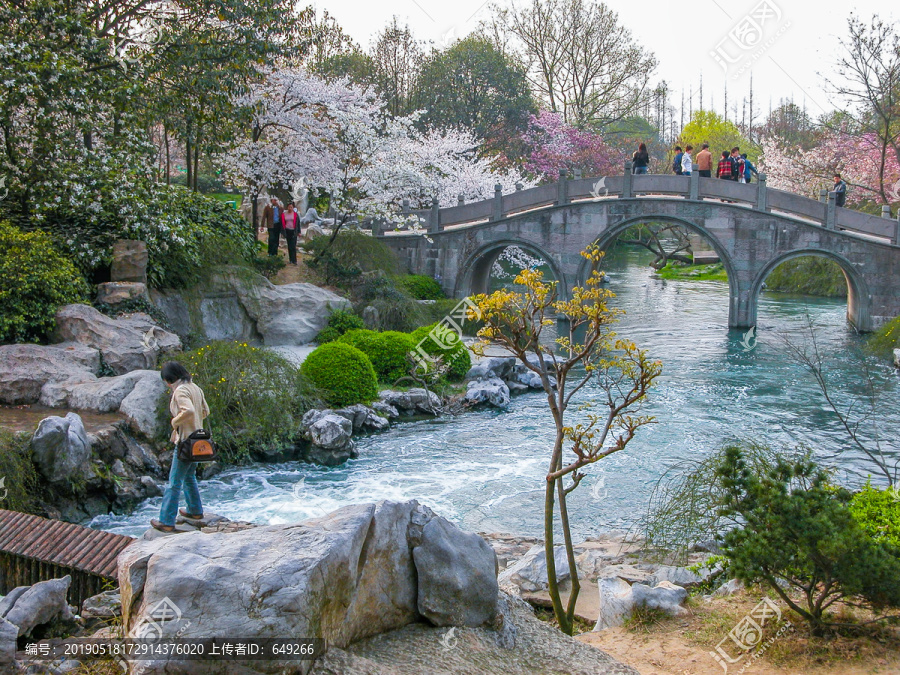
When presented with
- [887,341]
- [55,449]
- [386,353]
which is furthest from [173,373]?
[887,341]

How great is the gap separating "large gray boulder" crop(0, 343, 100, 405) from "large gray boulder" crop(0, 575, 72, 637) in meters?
7.20

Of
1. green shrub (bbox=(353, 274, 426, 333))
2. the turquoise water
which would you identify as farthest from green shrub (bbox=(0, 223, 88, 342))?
green shrub (bbox=(353, 274, 426, 333))

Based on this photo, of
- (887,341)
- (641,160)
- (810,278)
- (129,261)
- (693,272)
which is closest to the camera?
(129,261)

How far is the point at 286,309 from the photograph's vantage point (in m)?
18.3

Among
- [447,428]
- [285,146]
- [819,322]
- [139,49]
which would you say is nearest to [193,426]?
[447,428]

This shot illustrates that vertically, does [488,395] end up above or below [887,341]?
below

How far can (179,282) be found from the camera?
1656cm

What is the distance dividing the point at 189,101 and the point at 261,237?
9.13m

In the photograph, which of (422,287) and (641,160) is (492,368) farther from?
(641,160)

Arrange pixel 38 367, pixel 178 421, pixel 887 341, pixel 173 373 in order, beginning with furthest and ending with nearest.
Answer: pixel 887 341
pixel 38 367
pixel 173 373
pixel 178 421

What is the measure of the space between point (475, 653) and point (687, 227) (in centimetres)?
2243

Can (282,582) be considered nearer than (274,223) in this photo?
Yes

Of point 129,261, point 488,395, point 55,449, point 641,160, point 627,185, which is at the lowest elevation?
point 488,395

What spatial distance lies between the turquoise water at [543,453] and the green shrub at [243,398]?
477mm
